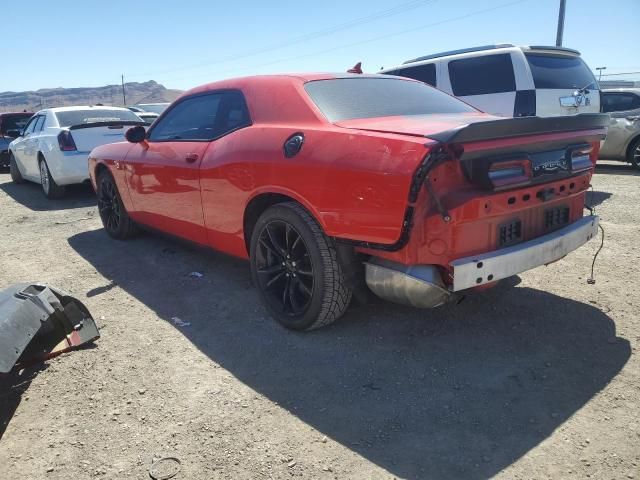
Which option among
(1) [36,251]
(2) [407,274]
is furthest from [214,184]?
(1) [36,251]

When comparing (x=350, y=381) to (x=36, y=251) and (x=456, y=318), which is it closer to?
(x=456, y=318)

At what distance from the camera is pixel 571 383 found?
250 centimetres

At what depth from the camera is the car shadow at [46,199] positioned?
7.66 meters

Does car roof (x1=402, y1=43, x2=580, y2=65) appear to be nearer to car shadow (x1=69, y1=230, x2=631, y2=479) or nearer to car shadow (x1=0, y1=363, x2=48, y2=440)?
car shadow (x1=69, y1=230, x2=631, y2=479)

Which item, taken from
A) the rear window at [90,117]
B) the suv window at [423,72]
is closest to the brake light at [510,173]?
the suv window at [423,72]

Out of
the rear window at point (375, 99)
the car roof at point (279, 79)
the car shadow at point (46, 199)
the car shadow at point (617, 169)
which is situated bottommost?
the car shadow at point (617, 169)

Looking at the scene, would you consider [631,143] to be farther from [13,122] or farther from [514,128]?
[13,122]

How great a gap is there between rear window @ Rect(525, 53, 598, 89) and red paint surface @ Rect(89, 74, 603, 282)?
3.72 meters

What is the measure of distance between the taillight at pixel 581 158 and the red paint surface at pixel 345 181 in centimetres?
6

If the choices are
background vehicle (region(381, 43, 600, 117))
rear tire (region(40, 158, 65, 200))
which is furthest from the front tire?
rear tire (region(40, 158, 65, 200))

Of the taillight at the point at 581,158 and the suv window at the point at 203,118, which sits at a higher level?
the suv window at the point at 203,118

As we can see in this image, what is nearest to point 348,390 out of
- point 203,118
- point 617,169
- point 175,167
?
point 175,167

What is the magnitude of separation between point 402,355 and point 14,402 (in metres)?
2.05

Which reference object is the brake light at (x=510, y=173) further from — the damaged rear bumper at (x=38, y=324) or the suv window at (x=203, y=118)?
the damaged rear bumper at (x=38, y=324)
